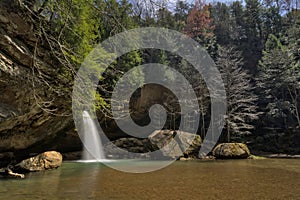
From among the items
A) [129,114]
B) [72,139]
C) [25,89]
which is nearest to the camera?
[25,89]

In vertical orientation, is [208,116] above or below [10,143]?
above

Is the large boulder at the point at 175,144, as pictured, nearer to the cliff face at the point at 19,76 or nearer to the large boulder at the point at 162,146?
the large boulder at the point at 162,146

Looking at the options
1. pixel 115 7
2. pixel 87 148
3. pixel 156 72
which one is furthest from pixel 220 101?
pixel 115 7

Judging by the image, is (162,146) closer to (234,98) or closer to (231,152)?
(231,152)

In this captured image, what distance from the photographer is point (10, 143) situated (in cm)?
1034

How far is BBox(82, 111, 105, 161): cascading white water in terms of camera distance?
51.9 ft

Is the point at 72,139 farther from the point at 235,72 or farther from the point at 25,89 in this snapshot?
the point at 235,72

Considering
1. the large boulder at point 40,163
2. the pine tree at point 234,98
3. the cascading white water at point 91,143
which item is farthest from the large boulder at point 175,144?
the large boulder at point 40,163

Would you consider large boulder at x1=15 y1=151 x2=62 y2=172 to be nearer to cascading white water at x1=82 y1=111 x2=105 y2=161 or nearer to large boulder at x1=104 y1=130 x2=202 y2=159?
cascading white water at x1=82 y1=111 x2=105 y2=161

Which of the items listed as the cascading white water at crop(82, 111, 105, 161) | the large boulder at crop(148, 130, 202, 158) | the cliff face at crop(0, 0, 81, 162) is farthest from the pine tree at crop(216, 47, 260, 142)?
the cliff face at crop(0, 0, 81, 162)

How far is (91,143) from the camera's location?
16.4 m

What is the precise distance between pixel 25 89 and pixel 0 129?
192 cm

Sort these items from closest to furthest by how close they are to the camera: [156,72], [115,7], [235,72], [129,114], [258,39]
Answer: [115,7] → [129,114] → [235,72] → [156,72] → [258,39]

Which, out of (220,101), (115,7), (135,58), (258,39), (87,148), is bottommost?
(87,148)
